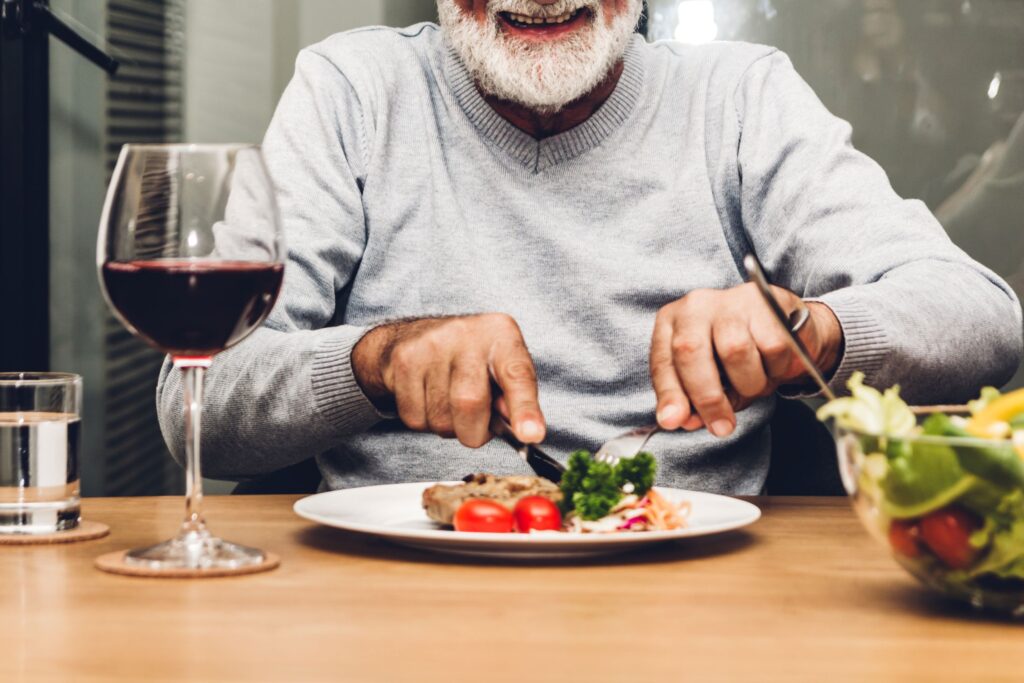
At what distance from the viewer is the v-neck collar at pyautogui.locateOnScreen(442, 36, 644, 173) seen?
68.8 inches

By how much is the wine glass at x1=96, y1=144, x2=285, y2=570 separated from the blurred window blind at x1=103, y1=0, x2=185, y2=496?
241 centimetres

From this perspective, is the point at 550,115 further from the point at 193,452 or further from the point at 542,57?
the point at 193,452

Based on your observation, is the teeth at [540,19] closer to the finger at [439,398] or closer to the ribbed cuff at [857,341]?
the ribbed cuff at [857,341]

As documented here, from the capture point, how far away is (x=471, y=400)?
1.07 metres

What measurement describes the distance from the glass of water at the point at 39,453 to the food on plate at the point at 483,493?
0.88 ft

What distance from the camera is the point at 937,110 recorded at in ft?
9.05

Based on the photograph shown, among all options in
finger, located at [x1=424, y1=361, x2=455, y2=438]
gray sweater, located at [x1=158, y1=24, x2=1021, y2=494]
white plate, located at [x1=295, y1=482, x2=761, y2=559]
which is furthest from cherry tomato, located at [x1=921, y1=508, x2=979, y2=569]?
gray sweater, located at [x1=158, y1=24, x2=1021, y2=494]

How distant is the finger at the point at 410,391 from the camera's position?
114 centimetres

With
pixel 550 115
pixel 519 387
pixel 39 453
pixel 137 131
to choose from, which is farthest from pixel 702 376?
pixel 137 131

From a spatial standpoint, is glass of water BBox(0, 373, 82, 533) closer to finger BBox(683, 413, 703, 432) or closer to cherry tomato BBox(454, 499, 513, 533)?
cherry tomato BBox(454, 499, 513, 533)

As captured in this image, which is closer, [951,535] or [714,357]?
[951,535]

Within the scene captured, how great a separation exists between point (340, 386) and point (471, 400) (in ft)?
0.80

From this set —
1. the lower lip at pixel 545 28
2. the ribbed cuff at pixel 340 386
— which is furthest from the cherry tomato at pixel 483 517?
the lower lip at pixel 545 28

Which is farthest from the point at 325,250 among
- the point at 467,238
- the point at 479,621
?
the point at 479,621
